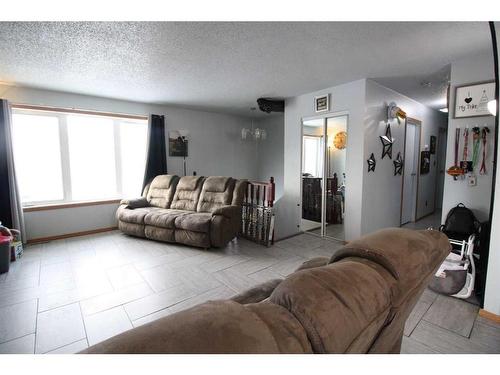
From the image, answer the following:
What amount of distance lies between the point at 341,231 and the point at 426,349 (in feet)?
7.80

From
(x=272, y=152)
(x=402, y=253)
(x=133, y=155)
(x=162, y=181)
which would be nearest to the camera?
(x=402, y=253)

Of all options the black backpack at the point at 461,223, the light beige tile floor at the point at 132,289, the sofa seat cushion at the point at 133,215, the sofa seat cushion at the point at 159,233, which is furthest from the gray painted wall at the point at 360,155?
the sofa seat cushion at the point at 133,215

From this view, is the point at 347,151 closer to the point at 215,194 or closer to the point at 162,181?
the point at 215,194

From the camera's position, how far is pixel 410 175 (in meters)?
4.52

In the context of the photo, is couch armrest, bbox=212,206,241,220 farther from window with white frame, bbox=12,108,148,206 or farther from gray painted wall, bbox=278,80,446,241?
window with white frame, bbox=12,108,148,206

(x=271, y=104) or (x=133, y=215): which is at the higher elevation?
(x=271, y=104)

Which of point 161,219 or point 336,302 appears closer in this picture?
point 336,302

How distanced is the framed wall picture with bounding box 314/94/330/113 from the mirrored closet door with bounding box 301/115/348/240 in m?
0.14

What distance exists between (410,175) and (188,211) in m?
4.14

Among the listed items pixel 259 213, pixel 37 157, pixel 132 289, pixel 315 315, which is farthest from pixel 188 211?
pixel 315 315

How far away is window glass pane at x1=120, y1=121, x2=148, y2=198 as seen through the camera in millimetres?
4605

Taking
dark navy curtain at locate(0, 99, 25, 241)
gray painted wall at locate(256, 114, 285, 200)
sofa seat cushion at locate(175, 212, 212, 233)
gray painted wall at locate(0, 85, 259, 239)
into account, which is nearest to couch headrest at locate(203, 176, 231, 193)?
sofa seat cushion at locate(175, 212, 212, 233)

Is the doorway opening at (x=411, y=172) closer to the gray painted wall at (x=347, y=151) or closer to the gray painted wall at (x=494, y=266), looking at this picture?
the gray painted wall at (x=347, y=151)
